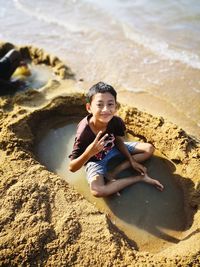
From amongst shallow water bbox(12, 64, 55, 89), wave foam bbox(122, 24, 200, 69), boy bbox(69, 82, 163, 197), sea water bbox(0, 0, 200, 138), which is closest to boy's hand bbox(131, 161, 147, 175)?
boy bbox(69, 82, 163, 197)

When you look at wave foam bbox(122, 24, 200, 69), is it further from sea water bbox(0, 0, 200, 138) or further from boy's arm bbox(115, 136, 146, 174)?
boy's arm bbox(115, 136, 146, 174)

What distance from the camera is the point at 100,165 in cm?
312

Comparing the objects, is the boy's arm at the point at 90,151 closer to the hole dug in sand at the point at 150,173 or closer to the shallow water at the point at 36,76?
the hole dug in sand at the point at 150,173

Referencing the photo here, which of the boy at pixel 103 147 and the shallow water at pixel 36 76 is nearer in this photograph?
the boy at pixel 103 147

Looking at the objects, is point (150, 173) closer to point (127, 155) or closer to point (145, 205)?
point (127, 155)

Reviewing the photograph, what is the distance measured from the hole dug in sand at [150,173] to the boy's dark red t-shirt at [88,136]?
37cm

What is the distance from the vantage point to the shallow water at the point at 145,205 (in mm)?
2717

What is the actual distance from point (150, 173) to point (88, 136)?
744 millimetres

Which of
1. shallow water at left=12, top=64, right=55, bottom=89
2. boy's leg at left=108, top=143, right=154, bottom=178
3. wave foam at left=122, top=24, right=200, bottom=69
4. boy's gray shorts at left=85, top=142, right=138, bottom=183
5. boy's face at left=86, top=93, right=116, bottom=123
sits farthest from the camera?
wave foam at left=122, top=24, right=200, bottom=69

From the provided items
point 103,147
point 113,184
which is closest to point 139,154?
point 113,184

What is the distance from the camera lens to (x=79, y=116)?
392 cm

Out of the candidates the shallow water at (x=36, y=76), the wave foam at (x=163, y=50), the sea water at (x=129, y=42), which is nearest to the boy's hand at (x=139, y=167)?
the sea water at (x=129, y=42)

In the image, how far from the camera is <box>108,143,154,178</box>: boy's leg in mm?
3221

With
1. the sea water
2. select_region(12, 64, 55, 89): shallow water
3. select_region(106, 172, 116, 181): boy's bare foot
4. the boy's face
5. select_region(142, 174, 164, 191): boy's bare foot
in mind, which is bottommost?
select_region(106, 172, 116, 181): boy's bare foot
